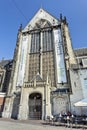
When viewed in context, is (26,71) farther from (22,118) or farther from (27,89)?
(22,118)

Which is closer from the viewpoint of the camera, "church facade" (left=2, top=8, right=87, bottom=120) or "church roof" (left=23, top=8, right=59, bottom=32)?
"church facade" (left=2, top=8, right=87, bottom=120)

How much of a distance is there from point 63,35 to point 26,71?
11.5 meters

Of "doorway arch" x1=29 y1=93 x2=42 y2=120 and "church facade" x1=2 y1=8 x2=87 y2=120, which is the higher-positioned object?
"church facade" x1=2 y1=8 x2=87 y2=120

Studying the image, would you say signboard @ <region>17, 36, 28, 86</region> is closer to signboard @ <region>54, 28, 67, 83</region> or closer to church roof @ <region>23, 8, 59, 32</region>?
church roof @ <region>23, 8, 59, 32</region>

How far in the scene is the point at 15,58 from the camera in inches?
1190

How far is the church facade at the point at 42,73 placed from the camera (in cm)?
2230

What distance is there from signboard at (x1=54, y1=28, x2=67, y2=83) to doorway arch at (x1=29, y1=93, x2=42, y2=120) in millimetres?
5166

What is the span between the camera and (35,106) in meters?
22.8

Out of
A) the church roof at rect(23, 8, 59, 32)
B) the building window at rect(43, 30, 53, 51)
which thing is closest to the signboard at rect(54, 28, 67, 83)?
the building window at rect(43, 30, 53, 51)

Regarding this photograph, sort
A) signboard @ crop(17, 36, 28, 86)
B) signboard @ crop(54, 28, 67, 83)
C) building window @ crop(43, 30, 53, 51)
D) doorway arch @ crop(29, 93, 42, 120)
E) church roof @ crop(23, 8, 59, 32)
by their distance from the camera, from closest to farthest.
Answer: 1. doorway arch @ crop(29, 93, 42, 120)
2. signboard @ crop(54, 28, 67, 83)
3. signboard @ crop(17, 36, 28, 86)
4. building window @ crop(43, 30, 53, 51)
5. church roof @ crop(23, 8, 59, 32)

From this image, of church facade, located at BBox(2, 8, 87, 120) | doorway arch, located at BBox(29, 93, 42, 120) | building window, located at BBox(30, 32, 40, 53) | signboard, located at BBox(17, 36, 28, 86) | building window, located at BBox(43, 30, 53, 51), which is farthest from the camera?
building window, located at BBox(30, 32, 40, 53)

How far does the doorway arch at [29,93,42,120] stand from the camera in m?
21.9

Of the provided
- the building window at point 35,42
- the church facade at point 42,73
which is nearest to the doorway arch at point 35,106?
the church facade at point 42,73

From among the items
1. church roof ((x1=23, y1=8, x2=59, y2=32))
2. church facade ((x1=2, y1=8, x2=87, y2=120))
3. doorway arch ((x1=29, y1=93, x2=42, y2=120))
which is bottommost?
doorway arch ((x1=29, y1=93, x2=42, y2=120))
